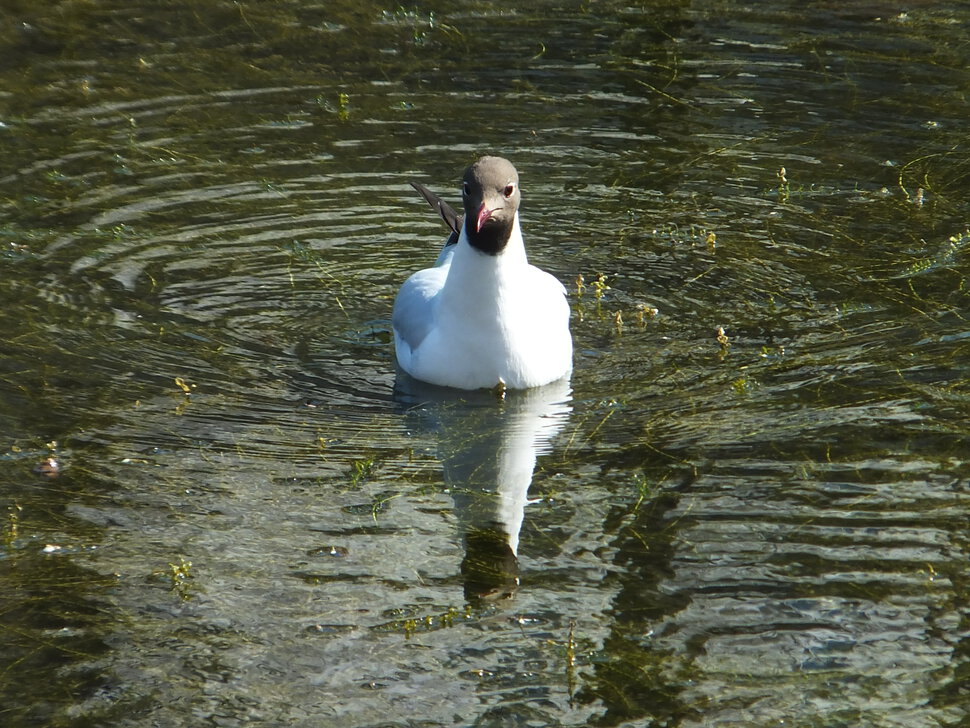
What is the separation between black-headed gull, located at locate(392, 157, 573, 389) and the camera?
698cm

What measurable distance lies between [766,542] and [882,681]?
93 centimetres

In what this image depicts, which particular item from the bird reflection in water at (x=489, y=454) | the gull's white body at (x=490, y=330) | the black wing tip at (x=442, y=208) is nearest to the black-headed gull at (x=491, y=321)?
the gull's white body at (x=490, y=330)

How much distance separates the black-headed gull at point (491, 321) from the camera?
6977mm

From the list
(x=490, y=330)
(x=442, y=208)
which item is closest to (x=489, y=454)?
(x=490, y=330)

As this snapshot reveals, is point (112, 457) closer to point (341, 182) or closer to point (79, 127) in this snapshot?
point (341, 182)

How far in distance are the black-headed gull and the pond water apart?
155 millimetres

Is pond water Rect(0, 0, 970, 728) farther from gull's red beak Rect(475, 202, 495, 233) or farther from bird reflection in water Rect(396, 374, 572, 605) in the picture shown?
gull's red beak Rect(475, 202, 495, 233)

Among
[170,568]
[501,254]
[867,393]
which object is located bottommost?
[170,568]

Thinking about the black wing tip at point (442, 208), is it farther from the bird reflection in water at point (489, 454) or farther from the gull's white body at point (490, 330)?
the bird reflection in water at point (489, 454)

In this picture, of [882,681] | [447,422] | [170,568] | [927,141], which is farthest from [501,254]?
[927,141]

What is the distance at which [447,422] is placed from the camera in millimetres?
6883

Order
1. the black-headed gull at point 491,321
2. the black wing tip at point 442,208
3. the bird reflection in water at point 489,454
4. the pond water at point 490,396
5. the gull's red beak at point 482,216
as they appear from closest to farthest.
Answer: the pond water at point 490,396
the bird reflection in water at point 489,454
the gull's red beak at point 482,216
the black-headed gull at point 491,321
the black wing tip at point 442,208

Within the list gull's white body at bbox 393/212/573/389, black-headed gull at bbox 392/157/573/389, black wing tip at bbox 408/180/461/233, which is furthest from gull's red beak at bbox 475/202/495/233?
black wing tip at bbox 408/180/461/233

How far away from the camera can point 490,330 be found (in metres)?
7.10
